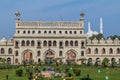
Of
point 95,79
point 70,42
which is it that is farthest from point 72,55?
point 95,79

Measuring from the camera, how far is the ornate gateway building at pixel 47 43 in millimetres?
87562

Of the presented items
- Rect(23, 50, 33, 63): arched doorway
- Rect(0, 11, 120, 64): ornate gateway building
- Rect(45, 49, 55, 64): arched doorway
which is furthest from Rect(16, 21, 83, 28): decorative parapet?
Rect(23, 50, 33, 63): arched doorway

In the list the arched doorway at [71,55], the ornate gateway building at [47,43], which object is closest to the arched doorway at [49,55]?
the ornate gateway building at [47,43]

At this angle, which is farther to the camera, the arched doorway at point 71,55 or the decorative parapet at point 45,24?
the decorative parapet at point 45,24

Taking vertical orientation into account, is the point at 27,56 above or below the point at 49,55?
below

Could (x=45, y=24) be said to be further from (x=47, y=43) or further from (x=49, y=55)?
(x=49, y=55)

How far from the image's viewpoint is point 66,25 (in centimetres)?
8831

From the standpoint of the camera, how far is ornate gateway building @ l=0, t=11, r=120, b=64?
87562 mm

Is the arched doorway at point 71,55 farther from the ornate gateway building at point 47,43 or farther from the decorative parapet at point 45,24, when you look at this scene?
the decorative parapet at point 45,24

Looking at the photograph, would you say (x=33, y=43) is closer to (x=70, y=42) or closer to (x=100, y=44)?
(x=70, y=42)

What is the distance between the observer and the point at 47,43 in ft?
288

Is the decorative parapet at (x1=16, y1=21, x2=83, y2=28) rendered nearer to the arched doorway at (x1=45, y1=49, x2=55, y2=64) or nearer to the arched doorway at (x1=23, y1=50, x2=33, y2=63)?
the arched doorway at (x1=45, y1=49, x2=55, y2=64)

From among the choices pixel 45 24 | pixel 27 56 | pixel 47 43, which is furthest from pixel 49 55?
pixel 45 24

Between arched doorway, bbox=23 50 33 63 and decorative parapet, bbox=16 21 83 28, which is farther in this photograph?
decorative parapet, bbox=16 21 83 28
